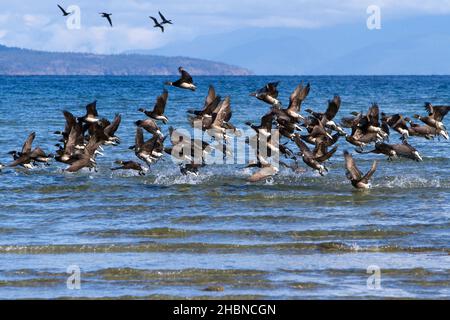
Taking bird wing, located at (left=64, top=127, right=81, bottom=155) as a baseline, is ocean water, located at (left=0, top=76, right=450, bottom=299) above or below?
below

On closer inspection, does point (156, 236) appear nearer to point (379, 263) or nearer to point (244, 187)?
point (379, 263)

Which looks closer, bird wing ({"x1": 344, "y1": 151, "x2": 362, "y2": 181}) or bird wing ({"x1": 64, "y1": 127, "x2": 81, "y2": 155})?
bird wing ({"x1": 344, "y1": 151, "x2": 362, "y2": 181})

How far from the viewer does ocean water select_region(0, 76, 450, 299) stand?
1378cm

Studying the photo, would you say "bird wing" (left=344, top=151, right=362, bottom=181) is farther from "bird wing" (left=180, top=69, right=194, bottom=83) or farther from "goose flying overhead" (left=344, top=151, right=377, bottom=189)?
"bird wing" (left=180, top=69, right=194, bottom=83)

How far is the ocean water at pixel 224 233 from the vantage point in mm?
13781

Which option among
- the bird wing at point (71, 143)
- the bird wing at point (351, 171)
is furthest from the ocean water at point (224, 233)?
the bird wing at point (71, 143)

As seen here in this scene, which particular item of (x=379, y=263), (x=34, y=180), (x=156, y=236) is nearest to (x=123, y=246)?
(x=156, y=236)

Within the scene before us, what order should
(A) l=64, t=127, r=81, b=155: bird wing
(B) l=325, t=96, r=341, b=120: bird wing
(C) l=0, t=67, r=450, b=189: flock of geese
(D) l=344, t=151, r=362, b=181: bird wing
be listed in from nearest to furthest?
(D) l=344, t=151, r=362, b=181: bird wing
(C) l=0, t=67, r=450, b=189: flock of geese
(B) l=325, t=96, r=341, b=120: bird wing
(A) l=64, t=127, r=81, b=155: bird wing

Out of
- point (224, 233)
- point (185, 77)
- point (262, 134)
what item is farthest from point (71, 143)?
point (224, 233)

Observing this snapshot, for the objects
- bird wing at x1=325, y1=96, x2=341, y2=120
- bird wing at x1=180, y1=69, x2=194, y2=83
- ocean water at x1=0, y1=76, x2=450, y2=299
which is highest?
bird wing at x1=180, y1=69, x2=194, y2=83

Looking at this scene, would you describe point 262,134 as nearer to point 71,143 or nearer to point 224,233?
point 71,143

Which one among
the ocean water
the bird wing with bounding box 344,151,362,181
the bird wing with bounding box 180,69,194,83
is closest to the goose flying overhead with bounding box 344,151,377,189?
the bird wing with bounding box 344,151,362,181

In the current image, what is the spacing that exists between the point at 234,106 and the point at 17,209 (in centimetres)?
3457

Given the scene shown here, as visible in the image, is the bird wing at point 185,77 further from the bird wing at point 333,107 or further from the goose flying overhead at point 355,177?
the goose flying overhead at point 355,177
